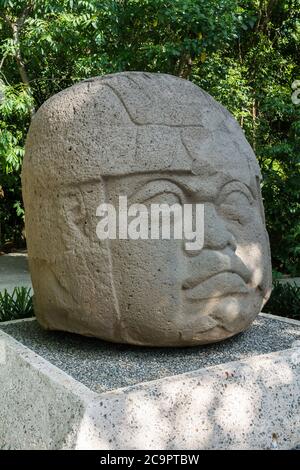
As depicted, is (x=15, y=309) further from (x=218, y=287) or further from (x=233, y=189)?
(x=233, y=189)

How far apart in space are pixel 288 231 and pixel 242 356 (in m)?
5.50

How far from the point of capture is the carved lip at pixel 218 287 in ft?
9.52

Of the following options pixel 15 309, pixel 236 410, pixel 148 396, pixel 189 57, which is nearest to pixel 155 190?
pixel 148 396

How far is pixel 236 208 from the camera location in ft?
10.2

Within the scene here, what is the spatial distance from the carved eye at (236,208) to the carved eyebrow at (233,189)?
1cm

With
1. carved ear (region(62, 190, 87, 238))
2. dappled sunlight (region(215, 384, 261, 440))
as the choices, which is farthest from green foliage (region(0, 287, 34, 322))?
dappled sunlight (region(215, 384, 261, 440))

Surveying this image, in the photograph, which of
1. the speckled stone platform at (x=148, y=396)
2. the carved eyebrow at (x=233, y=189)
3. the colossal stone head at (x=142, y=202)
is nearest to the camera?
the speckled stone platform at (x=148, y=396)

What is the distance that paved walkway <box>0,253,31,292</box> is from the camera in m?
7.73

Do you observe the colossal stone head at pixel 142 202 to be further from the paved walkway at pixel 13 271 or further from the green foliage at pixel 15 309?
the paved walkway at pixel 13 271

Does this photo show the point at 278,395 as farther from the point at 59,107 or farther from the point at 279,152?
the point at 279,152

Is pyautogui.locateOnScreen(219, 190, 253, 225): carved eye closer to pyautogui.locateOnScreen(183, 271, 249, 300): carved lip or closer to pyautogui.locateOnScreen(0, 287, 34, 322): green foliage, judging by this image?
pyautogui.locateOnScreen(183, 271, 249, 300): carved lip

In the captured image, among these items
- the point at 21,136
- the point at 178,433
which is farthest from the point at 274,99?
A: the point at 178,433

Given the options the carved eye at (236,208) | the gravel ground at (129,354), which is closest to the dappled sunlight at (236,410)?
the gravel ground at (129,354)

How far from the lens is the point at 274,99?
7.90 metres
